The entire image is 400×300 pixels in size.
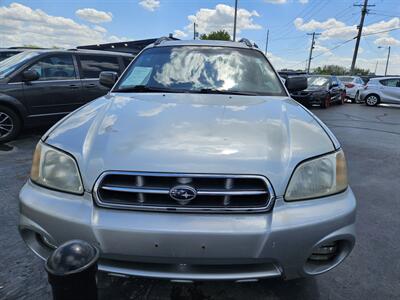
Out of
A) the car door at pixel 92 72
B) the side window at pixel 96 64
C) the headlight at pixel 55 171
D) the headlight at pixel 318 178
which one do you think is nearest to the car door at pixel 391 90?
the side window at pixel 96 64

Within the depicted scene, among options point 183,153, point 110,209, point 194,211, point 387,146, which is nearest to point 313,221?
point 194,211

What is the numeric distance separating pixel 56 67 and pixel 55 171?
5597mm

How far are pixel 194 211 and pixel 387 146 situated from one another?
6959 millimetres

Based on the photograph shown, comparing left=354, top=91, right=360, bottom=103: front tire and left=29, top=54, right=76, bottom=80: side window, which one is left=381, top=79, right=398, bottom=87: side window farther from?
left=29, top=54, right=76, bottom=80: side window

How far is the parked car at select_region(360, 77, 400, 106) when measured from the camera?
16734 millimetres

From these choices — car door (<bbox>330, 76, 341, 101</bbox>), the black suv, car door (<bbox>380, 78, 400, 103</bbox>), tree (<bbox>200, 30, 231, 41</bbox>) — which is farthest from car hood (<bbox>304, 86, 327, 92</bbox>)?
tree (<bbox>200, 30, 231, 41</bbox>)

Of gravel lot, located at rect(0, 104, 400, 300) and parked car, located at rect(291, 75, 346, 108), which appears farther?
parked car, located at rect(291, 75, 346, 108)

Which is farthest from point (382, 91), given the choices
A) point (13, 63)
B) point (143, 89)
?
point (143, 89)

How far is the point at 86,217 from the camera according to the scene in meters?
1.76

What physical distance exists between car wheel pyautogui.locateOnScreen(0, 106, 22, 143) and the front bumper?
510 cm

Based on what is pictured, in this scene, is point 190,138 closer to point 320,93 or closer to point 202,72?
point 202,72

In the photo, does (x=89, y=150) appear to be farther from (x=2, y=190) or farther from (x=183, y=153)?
(x=2, y=190)

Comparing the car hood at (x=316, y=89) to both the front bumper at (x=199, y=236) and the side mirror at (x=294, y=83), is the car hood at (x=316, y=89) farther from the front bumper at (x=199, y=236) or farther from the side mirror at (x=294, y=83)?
the front bumper at (x=199, y=236)

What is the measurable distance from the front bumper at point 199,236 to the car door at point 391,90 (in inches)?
681
